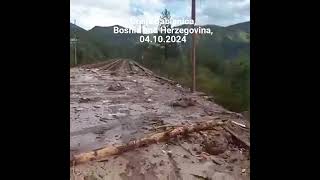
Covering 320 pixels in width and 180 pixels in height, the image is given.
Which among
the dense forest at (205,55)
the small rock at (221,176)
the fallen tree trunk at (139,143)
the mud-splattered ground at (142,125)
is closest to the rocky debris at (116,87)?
the mud-splattered ground at (142,125)

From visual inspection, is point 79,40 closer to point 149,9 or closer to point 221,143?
point 149,9

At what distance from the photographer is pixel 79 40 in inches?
101

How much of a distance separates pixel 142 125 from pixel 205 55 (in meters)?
0.53

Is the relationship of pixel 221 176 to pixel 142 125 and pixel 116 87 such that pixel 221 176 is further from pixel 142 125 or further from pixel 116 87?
pixel 116 87

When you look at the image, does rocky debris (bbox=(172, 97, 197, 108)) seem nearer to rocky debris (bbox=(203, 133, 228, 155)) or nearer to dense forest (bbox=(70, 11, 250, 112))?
dense forest (bbox=(70, 11, 250, 112))

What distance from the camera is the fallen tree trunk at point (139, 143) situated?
248 centimetres

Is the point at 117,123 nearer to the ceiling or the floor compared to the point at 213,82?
nearer to the floor

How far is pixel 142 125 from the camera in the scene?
102 inches

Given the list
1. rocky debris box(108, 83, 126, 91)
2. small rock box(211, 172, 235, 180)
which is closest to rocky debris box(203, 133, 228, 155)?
small rock box(211, 172, 235, 180)

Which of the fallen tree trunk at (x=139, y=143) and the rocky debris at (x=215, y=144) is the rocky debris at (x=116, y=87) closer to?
the fallen tree trunk at (x=139, y=143)

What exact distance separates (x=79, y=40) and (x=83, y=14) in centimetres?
14

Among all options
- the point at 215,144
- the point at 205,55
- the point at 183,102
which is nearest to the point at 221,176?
the point at 215,144

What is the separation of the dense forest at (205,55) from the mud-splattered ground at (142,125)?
59mm
